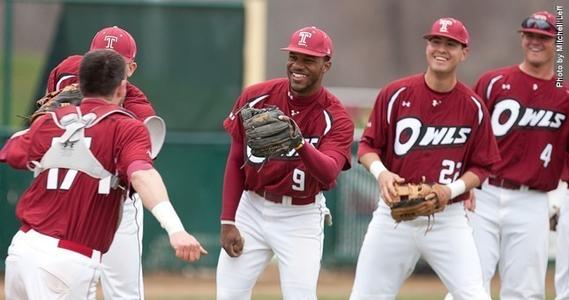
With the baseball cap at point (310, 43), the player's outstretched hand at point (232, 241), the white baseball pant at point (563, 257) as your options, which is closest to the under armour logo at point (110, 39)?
the baseball cap at point (310, 43)

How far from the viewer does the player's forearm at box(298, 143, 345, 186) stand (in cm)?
762

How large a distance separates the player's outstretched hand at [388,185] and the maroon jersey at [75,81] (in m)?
1.62

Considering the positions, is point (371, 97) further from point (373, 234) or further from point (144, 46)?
point (373, 234)

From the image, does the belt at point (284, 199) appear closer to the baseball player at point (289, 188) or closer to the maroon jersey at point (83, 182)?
the baseball player at point (289, 188)

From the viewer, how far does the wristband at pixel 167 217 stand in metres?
6.05

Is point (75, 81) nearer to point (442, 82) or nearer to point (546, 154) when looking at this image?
point (442, 82)

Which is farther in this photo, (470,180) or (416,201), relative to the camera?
(470,180)

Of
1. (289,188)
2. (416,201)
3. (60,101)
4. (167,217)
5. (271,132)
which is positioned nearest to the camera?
(167,217)

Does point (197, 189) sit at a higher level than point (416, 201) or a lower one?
lower

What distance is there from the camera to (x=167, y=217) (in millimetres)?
6086

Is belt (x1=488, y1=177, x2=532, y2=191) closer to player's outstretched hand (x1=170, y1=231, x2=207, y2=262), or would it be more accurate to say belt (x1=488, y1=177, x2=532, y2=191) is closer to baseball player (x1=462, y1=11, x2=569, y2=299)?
baseball player (x1=462, y1=11, x2=569, y2=299)

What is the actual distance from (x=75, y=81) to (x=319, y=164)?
198 cm

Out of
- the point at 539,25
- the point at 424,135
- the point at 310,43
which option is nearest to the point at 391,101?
the point at 424,135

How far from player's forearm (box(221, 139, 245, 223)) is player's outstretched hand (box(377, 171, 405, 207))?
97 cm
